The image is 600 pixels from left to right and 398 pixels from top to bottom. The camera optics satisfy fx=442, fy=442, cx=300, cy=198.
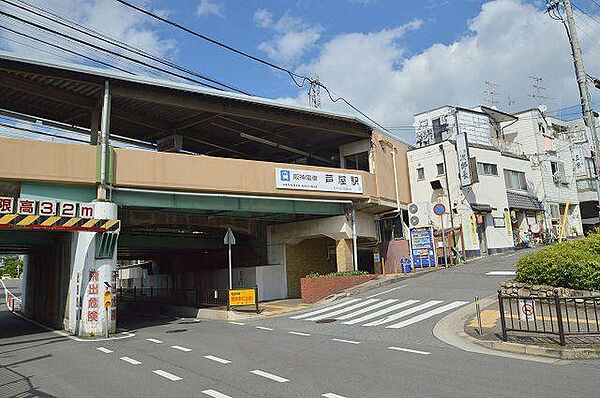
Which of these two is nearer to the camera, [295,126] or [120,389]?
[120,389]

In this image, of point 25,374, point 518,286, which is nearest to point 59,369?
point 25,374

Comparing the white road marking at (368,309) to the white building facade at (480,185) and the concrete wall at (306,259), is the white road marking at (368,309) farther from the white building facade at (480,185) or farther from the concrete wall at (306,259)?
the white building facade at (480,185)

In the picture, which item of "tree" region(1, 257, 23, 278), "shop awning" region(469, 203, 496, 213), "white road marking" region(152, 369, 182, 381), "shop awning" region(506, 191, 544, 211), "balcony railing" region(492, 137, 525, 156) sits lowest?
"white road marking" region(152, 369, 182, 381)

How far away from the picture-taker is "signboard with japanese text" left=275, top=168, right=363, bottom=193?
79.4 feet

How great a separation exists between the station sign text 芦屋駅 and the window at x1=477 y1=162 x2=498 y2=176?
27159 millimetres

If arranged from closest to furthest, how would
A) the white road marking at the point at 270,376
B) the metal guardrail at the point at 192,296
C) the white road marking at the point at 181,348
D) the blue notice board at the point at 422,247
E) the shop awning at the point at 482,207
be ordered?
the white road marking at the point at 270,376 < the white road marking at the point at 181,348 < the metal guardrail at the point at 192,296 < the blue notice board at the point at 422,247 < the shop awning at the point at 482,207

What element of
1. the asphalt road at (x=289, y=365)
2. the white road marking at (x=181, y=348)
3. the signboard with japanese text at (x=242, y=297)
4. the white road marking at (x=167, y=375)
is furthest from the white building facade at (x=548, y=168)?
the white road marking at (x=167, y=375)

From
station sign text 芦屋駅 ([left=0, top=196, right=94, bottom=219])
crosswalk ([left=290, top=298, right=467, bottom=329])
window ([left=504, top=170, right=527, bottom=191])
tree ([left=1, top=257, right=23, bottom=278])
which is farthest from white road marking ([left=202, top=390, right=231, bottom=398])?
tree ([left=1, top=257, right=23, bottom=278])

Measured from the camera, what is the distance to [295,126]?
91.2 feet

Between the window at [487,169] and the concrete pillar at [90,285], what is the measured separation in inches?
1034

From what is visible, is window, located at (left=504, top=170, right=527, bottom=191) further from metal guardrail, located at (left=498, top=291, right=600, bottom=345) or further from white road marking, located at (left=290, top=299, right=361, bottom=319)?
metal guardrail, located at (left=498, top=291, right=600, bottom=345)

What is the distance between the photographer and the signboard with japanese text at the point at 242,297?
68.6 ft

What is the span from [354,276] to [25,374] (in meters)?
17.2

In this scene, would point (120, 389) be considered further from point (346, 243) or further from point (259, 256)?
point (259, 256)
